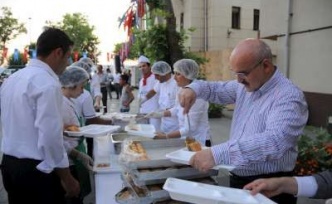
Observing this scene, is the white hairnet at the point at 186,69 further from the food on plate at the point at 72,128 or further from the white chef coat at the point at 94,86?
the white chef coat at the point at 94,86

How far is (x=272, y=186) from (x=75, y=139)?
6.65 feet

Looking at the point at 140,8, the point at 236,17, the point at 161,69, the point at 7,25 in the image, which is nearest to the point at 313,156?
the point at 161,69

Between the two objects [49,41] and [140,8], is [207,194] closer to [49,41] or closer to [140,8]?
[49,41]

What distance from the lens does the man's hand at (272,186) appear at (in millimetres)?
1651

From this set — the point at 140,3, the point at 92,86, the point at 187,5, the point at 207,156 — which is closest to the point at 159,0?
the point at 140,3

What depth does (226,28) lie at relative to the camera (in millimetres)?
21906

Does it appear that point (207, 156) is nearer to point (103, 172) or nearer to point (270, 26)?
point (103, 172)

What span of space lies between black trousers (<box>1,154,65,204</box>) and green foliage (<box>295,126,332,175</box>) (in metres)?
3.17

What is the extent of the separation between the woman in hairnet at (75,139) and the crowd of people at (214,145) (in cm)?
1

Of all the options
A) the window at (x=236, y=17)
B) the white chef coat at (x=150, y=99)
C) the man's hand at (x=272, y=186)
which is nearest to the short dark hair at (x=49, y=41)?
the man's hand at (x=272, y=186)

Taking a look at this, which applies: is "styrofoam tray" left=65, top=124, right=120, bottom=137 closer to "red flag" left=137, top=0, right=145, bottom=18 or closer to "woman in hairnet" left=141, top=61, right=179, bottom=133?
"woman in hairnet" left=141, top=61, right=179, bottom=133

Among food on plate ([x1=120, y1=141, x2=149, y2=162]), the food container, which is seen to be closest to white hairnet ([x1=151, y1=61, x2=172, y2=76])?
the food container

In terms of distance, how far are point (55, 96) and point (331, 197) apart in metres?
1.63

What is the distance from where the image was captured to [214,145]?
255 centimetres
